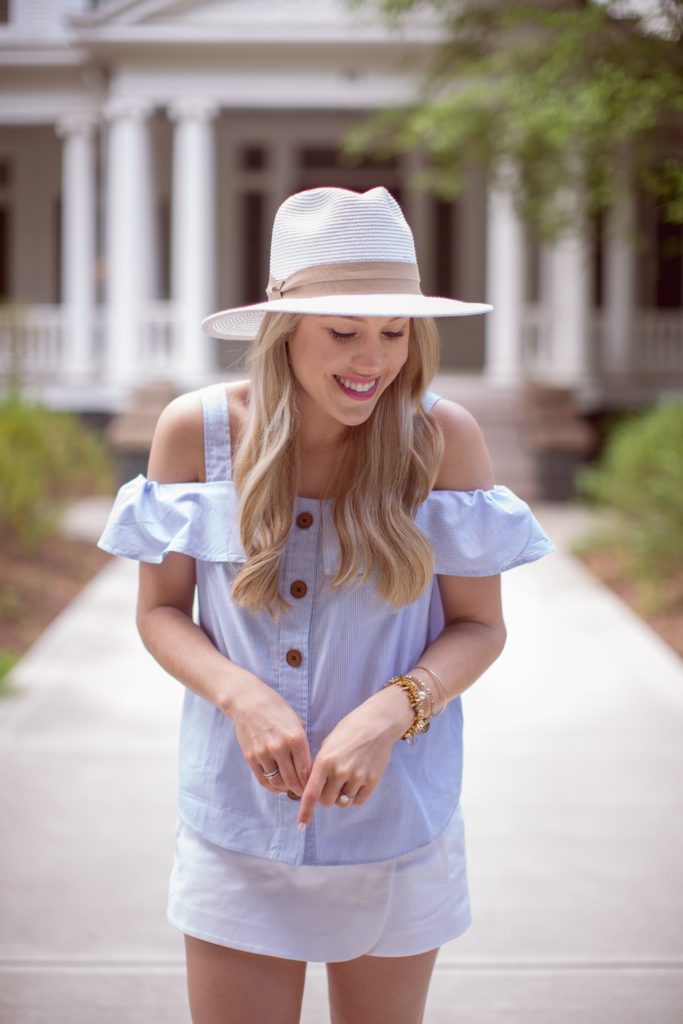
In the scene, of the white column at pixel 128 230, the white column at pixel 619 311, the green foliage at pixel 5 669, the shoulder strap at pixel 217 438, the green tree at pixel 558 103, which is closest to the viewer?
the shoulder strap at pixel 217 438

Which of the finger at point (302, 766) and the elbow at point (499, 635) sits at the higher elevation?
the elbow at point (499, 635)

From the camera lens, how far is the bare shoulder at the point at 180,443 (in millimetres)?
1911

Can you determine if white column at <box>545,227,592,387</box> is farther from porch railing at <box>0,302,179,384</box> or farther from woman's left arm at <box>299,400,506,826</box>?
woman's left arm at <box>299,400,506,826</box>

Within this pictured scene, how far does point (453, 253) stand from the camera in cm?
1738

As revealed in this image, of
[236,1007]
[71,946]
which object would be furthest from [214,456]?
[71,946]

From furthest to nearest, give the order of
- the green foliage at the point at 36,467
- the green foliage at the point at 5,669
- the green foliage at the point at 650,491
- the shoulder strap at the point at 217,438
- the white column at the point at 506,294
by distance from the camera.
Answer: the white column at the point at 506,294 → the green foliage at the point at 36,467 → the green foliage at the point at 650,491 → the green foliage at the point at 5,669 → the shoulder strap at the point at 217,438

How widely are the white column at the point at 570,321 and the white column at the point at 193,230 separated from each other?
3748mm

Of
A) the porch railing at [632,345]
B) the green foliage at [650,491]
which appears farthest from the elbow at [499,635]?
the porch railing at [632,345]

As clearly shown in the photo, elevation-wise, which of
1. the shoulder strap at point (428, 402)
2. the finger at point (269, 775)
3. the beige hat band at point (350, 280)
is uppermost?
the beige hat band at point (350, 280)

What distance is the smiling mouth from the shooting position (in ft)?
5.90

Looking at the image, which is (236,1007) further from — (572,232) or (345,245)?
(572,232)

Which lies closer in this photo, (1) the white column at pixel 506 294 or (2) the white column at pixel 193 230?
(1) the white column at pixel 506 294

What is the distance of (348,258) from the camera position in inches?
70.6

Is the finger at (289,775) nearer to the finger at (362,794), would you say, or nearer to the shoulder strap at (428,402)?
the finger at (362,794)
